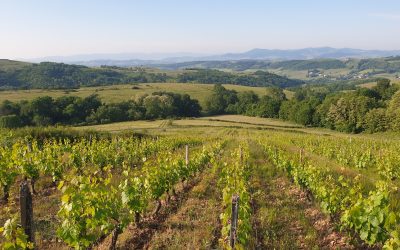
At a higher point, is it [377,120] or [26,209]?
[26,209]

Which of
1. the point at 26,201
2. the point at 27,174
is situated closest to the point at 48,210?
the point at 27,174

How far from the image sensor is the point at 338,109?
82.2 metres

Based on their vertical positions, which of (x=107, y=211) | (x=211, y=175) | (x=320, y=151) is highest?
(x=107, y=211)

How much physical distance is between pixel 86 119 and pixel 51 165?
7179 centimetres

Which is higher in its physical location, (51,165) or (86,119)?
(51,165)

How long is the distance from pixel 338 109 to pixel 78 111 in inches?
2469

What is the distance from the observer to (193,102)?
110m

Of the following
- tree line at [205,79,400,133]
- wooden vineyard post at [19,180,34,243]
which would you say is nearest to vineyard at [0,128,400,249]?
wooden vineyard post at [19,180,34,243]

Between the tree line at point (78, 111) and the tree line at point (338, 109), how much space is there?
22.0 meters

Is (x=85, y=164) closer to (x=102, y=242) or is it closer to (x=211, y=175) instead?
(x=211, y=175)

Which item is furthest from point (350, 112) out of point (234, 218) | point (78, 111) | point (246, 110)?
point (234, 218)

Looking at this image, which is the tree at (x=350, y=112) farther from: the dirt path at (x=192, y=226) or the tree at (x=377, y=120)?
the dirt path at (x=192, y=226)

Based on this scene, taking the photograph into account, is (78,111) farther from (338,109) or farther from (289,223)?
(289,223)

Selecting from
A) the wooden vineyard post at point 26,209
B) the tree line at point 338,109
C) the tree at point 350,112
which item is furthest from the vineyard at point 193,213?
the tree at point 350,112
